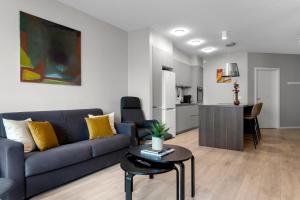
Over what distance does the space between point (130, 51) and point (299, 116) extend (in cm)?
625

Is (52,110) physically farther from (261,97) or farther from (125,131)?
(261,97)

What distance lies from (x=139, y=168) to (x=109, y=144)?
119 cm

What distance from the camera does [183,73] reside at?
667cm

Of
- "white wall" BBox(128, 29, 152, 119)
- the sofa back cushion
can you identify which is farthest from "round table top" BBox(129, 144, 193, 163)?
"white wall" BBox(128, 29, 152, 119)

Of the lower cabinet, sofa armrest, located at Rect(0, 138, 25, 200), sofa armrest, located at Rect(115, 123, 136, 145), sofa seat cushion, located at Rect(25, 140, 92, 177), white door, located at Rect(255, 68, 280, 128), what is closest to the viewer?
sofa armrest, located at Rect(0, 138, 25, 200)

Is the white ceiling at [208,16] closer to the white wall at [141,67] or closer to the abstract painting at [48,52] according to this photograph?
the white wall at [141,67]

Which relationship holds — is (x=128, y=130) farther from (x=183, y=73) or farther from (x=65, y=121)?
(x=183, y=73)

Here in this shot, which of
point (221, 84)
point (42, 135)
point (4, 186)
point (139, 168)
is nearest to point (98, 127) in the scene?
point (42, 135)

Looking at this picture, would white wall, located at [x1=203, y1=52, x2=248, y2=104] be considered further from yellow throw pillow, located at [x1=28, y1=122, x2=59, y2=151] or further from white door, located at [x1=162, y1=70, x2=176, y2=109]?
yellow throw pillow, located at [x1=28, y1=122, x2=59, y2=151]

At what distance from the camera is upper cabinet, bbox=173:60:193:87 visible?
6.27 m

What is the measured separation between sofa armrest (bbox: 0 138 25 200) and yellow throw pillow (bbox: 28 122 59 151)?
358 mm

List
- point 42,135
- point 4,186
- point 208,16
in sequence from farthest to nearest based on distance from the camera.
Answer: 1. point 208,16
2. point 42,135
3. point 4,186

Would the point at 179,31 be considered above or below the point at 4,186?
→ above

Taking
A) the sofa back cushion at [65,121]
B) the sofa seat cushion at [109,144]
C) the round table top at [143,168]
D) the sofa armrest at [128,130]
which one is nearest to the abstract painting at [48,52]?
the sofa back cushion at [65,121]
